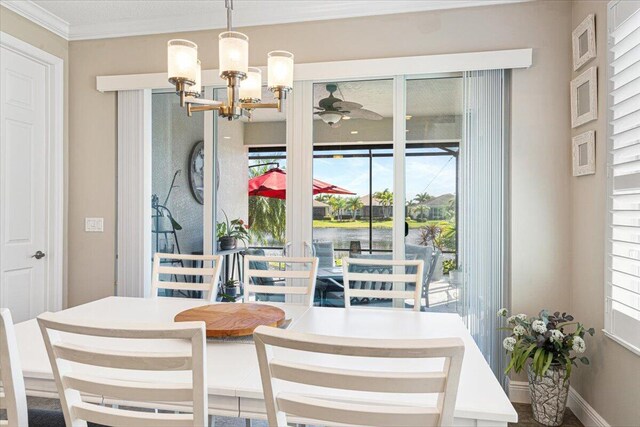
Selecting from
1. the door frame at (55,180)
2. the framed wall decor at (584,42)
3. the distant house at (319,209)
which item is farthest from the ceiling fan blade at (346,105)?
the door frame at (55,180)

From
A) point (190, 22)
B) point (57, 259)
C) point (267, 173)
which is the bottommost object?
point (57, 259)

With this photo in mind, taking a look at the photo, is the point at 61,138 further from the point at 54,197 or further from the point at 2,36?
the point at 2,36

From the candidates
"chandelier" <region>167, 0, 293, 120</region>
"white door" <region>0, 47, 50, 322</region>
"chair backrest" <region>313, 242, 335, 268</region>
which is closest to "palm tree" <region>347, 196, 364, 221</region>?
"chair backrest" <region>313, 242, 335, 268</region>

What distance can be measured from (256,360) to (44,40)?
10.9ft

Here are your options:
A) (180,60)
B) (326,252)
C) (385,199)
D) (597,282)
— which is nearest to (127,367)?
(180,60)

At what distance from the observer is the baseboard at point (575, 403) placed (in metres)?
2.36

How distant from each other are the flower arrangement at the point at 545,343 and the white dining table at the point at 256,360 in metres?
0.82

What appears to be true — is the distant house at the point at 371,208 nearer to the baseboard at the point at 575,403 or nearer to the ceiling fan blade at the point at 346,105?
the ceiling fan blade at the point at 346,105

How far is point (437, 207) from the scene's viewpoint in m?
3.05

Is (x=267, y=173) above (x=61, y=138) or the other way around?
the other way around

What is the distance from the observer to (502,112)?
2895 millimetres

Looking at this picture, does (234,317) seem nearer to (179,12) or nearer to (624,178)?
(624,178)

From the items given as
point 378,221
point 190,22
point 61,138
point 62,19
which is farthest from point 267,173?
point 62,19

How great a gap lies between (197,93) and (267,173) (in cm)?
142
